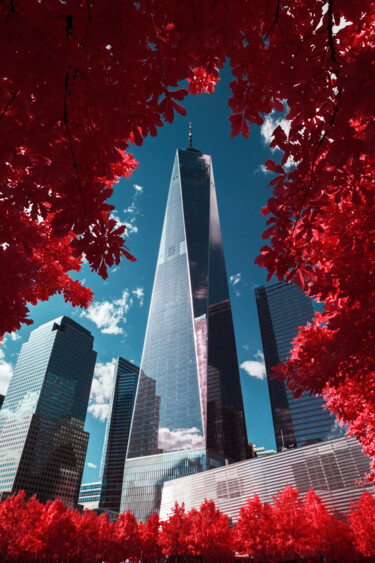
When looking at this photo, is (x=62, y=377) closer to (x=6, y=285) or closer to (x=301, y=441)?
(x=301, y=441)

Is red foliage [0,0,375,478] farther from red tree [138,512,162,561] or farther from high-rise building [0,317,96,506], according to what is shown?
high-rise building [0,317,96,506]

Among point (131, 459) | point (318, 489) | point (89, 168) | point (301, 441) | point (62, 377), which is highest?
point (62, 377)

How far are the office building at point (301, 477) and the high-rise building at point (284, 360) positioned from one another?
71130mm

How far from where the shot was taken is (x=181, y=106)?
2260mm

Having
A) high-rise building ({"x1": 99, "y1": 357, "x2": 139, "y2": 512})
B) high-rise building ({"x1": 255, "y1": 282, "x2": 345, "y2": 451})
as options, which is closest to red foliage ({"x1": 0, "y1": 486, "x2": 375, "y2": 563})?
high-rise building ({"x1": 255, "y1": 282, "x2": 345, "y2": 451})

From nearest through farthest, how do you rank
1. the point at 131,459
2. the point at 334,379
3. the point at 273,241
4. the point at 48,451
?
the point at 273,241 < the point at 334,379 < the point at 131,459 < the point at 48,451

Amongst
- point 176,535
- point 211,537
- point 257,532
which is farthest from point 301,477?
point 176,535

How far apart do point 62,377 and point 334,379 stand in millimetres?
166949

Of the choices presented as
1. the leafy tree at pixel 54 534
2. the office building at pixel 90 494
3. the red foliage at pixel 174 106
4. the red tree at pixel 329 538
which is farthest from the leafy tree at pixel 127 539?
the office building at pixel 90 494

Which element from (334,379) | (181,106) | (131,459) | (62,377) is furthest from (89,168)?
(62,377)

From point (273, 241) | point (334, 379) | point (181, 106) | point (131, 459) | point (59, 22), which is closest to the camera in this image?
point (59, 22)

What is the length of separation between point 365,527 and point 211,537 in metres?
12.1

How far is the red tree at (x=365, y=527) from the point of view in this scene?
1905 cm

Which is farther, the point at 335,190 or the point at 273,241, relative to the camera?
the point at 273,241
